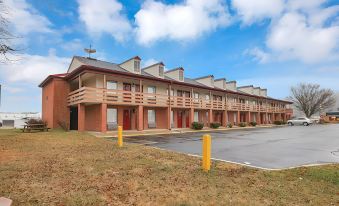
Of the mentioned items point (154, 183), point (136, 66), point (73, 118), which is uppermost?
point (136, 66)

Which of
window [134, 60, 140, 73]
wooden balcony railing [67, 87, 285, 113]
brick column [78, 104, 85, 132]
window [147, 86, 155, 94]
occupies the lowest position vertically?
brick column [78, 104, 85, 132]

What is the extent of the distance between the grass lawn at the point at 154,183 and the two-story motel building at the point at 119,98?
1365 centimetres

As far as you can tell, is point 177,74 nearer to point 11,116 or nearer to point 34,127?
point 34,127

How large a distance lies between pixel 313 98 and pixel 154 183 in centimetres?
7892

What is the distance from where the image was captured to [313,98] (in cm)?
7281

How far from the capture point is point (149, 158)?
29.8 ft

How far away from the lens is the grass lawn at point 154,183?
5004 millimetres

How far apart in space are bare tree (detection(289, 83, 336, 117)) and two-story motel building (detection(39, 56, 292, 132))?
49167 millimetres

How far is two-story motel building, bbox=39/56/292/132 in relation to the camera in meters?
22.2

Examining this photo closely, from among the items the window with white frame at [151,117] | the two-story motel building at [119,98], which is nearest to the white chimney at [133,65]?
the two-story motel building at [119,98]

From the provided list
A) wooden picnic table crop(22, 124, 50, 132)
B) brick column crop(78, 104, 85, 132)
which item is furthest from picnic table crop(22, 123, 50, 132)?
brick column crop(78, 104, 85, 132)

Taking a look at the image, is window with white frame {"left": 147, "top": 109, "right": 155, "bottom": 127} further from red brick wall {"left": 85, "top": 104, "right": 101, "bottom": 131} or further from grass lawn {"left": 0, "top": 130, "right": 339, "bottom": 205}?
grass lawn {"left": 0, "top": 130, "right": 339, "bottom": 205}

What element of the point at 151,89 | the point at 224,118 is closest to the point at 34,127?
the point at 151,89

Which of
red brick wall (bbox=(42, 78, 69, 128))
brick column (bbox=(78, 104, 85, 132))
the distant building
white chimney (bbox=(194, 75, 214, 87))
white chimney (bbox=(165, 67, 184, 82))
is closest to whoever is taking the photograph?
brick column (bbox=(78, 104, 85, 132))
